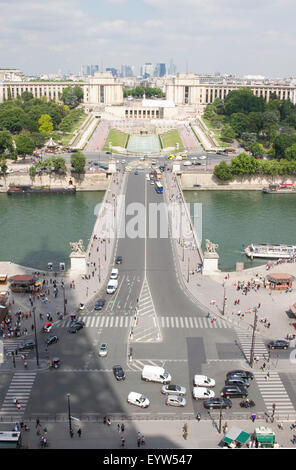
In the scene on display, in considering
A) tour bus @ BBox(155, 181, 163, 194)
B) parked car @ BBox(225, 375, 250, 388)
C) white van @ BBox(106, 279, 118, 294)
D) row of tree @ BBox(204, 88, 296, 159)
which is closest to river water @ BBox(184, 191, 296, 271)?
tour bus @ BBox(155, 181, 163, 194)

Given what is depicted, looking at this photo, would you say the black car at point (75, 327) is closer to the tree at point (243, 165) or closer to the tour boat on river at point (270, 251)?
the tour boat on river at point (270, 251)

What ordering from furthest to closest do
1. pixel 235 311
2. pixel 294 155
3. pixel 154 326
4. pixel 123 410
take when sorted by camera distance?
pixel 294 155
pixel 235 311
pixel 154 326
pixel 123 410

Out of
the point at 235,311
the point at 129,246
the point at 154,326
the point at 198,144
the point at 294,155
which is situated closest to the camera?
the point at 154,326

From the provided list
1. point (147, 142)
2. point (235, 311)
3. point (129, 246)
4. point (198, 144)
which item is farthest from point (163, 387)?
point (147, 142)

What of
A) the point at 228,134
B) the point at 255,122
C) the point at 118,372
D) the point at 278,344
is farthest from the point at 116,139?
the point at 118,372

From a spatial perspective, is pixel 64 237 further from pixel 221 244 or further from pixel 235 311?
pixel 235 311

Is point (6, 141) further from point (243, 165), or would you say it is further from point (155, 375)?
point (155, 375)

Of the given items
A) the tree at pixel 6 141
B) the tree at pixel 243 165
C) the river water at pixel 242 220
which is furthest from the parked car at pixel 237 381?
the tree at pixel 6 141
